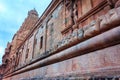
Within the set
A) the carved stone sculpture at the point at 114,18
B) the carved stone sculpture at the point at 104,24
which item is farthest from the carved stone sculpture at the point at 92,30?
the carved stone sculpture at the point at 114,18

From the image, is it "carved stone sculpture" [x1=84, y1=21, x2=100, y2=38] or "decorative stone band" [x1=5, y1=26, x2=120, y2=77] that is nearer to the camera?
"decorative stone band" [x1=5, y1=26, x2=120, y2=77]

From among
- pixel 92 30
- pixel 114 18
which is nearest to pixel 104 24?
pixel 114 18

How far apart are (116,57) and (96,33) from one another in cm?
53

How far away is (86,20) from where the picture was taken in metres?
3.70

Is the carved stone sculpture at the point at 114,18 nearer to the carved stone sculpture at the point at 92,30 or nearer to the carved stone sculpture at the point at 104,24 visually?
the carved stone sculpture at the point at 104,24

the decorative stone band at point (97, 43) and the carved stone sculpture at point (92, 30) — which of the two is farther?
the carved stone sculpture at point (92, 30)

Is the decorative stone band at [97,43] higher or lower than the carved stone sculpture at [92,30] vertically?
lower

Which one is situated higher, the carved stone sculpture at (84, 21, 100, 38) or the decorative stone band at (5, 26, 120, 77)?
the carved stone sculpture at (84, 21, 100, 38)

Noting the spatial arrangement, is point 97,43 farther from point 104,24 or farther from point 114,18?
point 114,18

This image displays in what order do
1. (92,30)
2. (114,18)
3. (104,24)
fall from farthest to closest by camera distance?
(92,30)
(104,24)
(114,18)

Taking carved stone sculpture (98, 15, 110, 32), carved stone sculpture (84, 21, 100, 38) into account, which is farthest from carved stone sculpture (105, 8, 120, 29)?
carved stone sculpture (84, 21, 100, 38)

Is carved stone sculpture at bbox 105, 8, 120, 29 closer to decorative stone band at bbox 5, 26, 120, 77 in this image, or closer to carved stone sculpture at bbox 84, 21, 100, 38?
decorative stone band at bbox 5, 26, 120, 77

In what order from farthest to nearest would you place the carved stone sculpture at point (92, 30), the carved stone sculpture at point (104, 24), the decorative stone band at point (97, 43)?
1. the carved stone sculpture at point (92, 30)
2. the carved stone sculpture at point (104, 24)
3. the decorative stone band at point (97, 43)

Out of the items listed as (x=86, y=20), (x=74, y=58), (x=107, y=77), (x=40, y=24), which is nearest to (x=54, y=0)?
(x=40, y=24)
